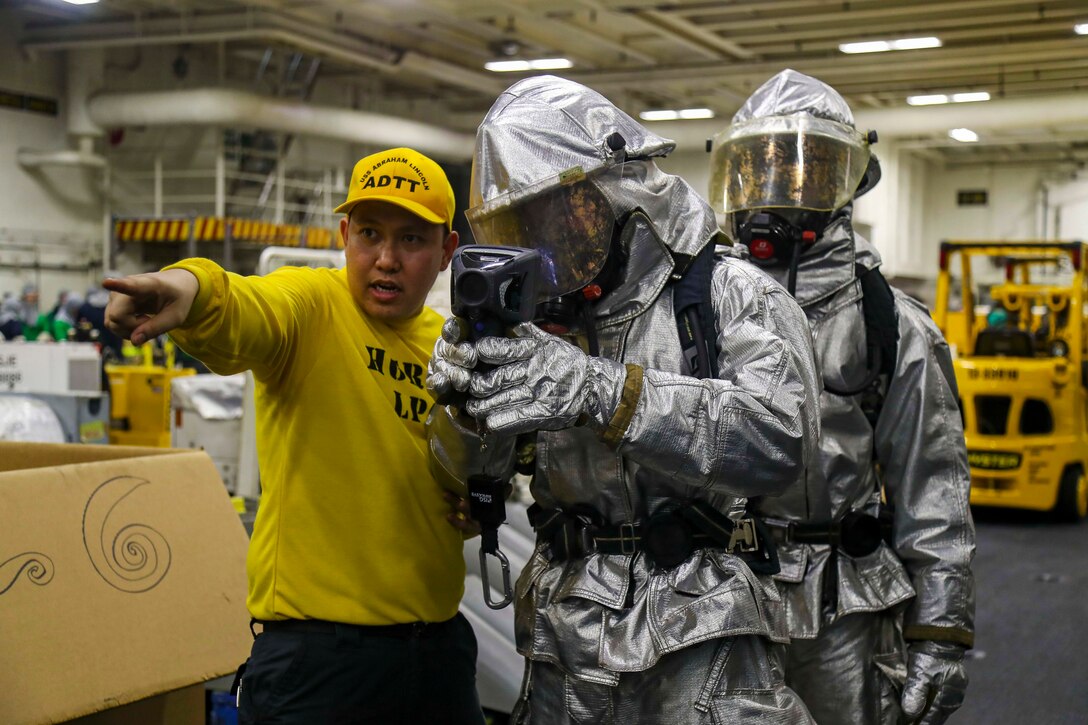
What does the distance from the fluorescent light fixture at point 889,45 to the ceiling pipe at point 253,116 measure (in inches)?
243

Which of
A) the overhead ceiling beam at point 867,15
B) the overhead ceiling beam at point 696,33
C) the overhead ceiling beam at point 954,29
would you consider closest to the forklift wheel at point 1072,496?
the overhead ceiling beam at point 867,15

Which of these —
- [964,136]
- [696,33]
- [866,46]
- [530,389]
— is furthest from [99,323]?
[964,136]

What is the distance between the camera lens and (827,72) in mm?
14797

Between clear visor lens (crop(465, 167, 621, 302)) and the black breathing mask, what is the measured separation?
0.97 meters

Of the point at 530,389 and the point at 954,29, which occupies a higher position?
the point at 954,29

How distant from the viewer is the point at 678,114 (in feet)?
62.2

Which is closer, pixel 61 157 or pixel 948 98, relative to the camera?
pixel 61 157

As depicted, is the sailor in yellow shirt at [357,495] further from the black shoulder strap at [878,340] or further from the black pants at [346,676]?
the black shoulder strap at [878,340]

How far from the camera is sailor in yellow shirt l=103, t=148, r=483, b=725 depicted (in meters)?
2.11

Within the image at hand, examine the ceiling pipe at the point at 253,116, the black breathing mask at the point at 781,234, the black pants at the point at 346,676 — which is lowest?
the black pants at the point at 346,676

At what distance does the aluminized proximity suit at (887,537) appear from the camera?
8.42 ft

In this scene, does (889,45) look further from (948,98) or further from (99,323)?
(99,323)

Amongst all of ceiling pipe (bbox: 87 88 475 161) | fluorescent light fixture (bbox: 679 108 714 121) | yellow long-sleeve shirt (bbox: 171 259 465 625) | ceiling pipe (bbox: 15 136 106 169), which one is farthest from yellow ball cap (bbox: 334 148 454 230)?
fluorescent light fixture (bbox: 679 108 714 121)

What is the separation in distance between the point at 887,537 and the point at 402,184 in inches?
55.7
